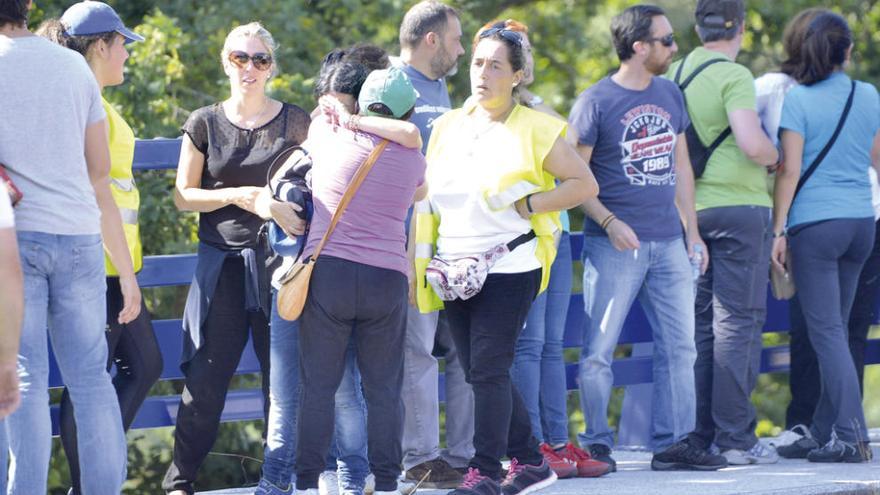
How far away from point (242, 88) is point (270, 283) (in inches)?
27.8

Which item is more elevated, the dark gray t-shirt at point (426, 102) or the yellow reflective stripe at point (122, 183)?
the dark gray t-shirt at point (426, 102)

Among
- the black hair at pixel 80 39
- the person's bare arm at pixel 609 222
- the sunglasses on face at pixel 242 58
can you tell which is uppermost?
the black hair at pixel 80 39

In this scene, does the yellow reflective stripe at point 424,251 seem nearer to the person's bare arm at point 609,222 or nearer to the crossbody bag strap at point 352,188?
the crossbody bag strap at point 352,188

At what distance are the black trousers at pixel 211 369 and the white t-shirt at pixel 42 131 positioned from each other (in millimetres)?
1093

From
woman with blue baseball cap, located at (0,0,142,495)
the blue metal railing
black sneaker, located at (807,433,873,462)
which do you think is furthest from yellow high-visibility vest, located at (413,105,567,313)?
black sneaker, located at (807,433,873,462)

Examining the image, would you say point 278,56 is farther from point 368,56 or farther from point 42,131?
point 42,131

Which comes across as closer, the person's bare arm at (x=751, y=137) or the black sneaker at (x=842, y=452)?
the person's bare arm at (x=751, y=137)

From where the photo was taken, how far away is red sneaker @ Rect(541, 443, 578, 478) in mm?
6289

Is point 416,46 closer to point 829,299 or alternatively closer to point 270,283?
point 270,283

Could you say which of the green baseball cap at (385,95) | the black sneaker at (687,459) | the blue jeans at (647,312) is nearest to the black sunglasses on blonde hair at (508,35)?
the green baseball cap at (385,95)

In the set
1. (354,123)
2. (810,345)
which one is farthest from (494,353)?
(810,345)

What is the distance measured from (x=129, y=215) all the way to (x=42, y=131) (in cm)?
91

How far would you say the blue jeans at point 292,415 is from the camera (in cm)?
552

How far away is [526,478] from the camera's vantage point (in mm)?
5758
